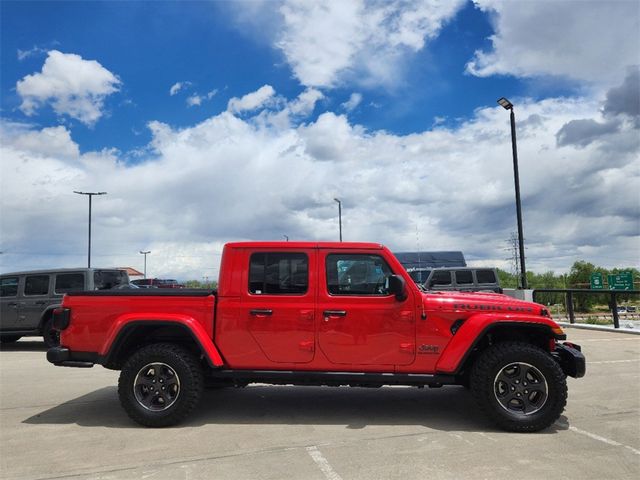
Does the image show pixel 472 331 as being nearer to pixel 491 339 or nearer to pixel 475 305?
pixel 475 305

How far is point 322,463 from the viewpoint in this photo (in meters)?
4.12

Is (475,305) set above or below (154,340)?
above

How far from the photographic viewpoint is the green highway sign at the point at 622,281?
17234mm

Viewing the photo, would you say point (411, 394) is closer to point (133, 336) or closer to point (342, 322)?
point (342, 322)

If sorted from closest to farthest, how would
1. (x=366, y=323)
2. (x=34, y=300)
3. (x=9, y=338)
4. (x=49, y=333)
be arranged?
1. (x=366, y=323)
2. (x=49, y=333)
3. (x=34, y=300)
4. (x=9, y=338)

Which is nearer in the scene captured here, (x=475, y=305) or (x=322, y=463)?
(x=322, y=463)

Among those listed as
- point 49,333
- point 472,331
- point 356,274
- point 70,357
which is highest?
point 356,274

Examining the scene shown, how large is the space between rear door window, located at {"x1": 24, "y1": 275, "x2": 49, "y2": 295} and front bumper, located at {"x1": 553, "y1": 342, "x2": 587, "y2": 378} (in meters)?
10.7

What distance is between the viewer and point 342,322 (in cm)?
514

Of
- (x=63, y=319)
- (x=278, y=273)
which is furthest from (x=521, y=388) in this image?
(x=63, y=319)

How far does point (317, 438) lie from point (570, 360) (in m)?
2.77

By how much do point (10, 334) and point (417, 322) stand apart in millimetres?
10441

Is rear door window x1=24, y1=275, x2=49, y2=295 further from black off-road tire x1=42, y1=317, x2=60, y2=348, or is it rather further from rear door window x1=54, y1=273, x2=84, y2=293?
black off-road tire x1=42, y1=317, x2=60, y2=348

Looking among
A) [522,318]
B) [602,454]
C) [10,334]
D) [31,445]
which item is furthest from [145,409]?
[10,334]
